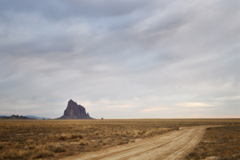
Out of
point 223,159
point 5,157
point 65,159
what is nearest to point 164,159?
point 223,159

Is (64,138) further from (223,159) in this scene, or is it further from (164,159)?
(223,159)

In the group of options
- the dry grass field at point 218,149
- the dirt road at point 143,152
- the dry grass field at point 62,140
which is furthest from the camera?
the dry grass field at point 62,140

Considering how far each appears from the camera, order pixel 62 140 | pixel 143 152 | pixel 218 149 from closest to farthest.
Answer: pixel 143 152, pixel 218 149, pixel 62 140

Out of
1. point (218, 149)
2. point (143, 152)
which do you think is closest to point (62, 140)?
point (143, 152)

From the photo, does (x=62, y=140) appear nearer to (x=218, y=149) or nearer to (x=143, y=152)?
(x=143, y=152)

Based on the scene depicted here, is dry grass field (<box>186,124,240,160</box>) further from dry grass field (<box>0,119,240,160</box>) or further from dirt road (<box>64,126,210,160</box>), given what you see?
dirt road (<box>64,126,210,160</box>)

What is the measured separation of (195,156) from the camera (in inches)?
462

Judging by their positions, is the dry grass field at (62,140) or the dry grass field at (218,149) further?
the dry grass field at (62,140)

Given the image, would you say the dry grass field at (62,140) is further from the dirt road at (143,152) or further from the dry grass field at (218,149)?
the dirt road at (143,152)

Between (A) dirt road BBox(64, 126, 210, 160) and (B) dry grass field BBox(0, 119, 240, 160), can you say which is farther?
(B) dry grass field BBox(0, 119, 240, 160)

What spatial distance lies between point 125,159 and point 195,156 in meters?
5.15

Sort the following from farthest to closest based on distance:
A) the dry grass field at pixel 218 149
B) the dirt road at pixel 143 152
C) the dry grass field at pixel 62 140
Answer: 1. the dry grass field at pixel 62 140
2. the dry grass field at pixel 218 149
3. the dirt road at pixel 143 152

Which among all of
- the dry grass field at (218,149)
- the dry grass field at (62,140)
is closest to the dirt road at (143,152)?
the dry grass field at (218,149)

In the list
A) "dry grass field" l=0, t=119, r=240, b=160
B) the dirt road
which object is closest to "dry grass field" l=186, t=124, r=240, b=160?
"dry grass field" l=0, t=119, r=240, b=160
